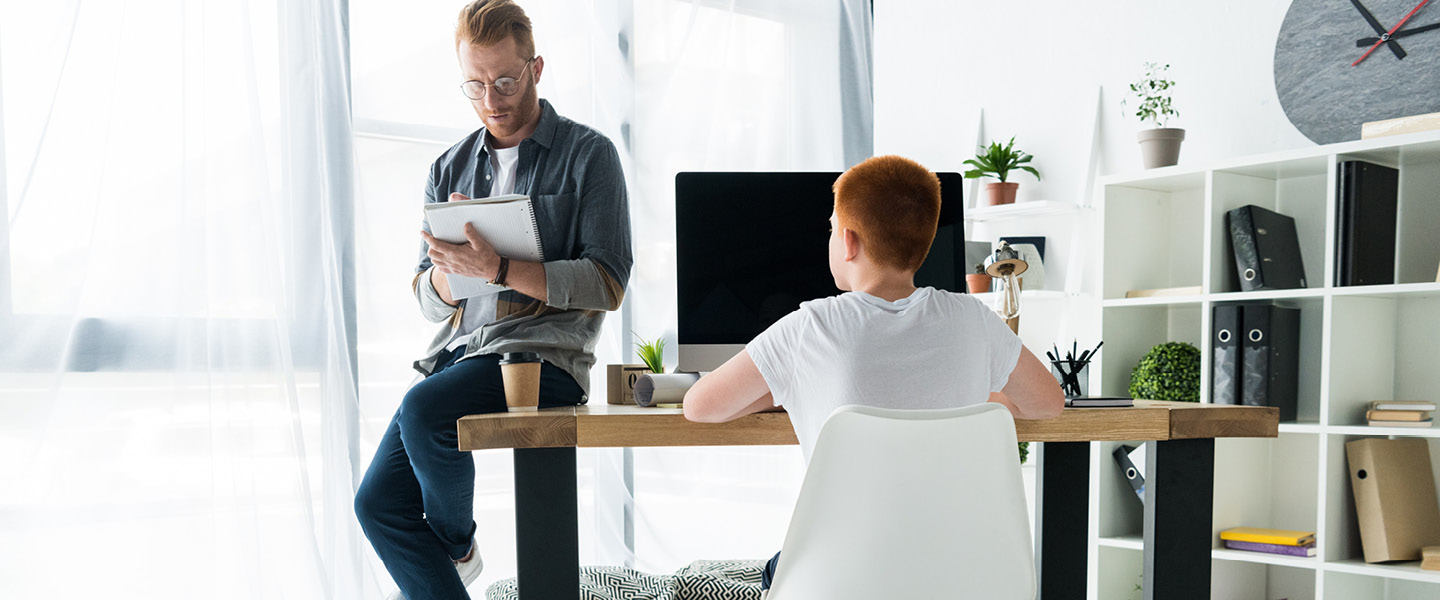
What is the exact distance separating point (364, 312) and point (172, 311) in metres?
0.51

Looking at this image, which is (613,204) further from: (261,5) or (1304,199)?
(1304,199)

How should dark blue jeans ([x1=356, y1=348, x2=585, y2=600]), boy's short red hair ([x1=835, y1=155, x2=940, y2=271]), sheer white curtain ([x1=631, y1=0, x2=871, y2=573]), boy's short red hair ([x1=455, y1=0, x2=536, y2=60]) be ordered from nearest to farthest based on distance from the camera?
boy's short red hair ([x1=835, y1=155, x2=940, y2=271]) < dark blue jeans ([x1=356, y1=348, x2=585, y2=600]) < boy's short red hair ([x1=455, y1=0, x2=536, y2=60]) < sheer white curtain ([x1=631, y1=0, x2=871, y2=573])

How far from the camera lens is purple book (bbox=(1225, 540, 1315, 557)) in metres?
2.55

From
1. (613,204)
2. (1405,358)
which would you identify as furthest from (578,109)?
(1405,358)

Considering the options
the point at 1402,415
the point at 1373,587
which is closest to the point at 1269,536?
the point at 1373,587

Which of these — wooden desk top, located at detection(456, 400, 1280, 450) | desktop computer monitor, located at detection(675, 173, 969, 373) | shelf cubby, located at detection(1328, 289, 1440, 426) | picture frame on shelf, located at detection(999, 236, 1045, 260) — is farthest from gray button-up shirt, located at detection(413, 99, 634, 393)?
picture frame on shelf, located at detection(999, 236, 1045, 260)

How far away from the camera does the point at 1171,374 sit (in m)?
2.84

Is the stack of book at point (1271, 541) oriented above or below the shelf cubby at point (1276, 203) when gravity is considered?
below

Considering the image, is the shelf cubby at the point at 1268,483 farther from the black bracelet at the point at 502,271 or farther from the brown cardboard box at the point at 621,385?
the black bracelet at the point at 502,271

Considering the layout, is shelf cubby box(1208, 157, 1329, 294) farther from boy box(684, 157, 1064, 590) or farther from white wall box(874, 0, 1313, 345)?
boy box(684, 157, 1064, 590)

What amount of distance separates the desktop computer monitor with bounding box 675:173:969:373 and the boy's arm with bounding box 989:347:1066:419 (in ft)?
1.63

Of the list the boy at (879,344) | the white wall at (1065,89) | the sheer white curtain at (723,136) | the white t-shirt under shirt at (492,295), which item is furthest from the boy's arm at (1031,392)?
the sheer white curtain at (723,136)

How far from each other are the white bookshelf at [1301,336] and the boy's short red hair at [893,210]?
1.61 meters

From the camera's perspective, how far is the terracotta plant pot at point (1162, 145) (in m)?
2.89
